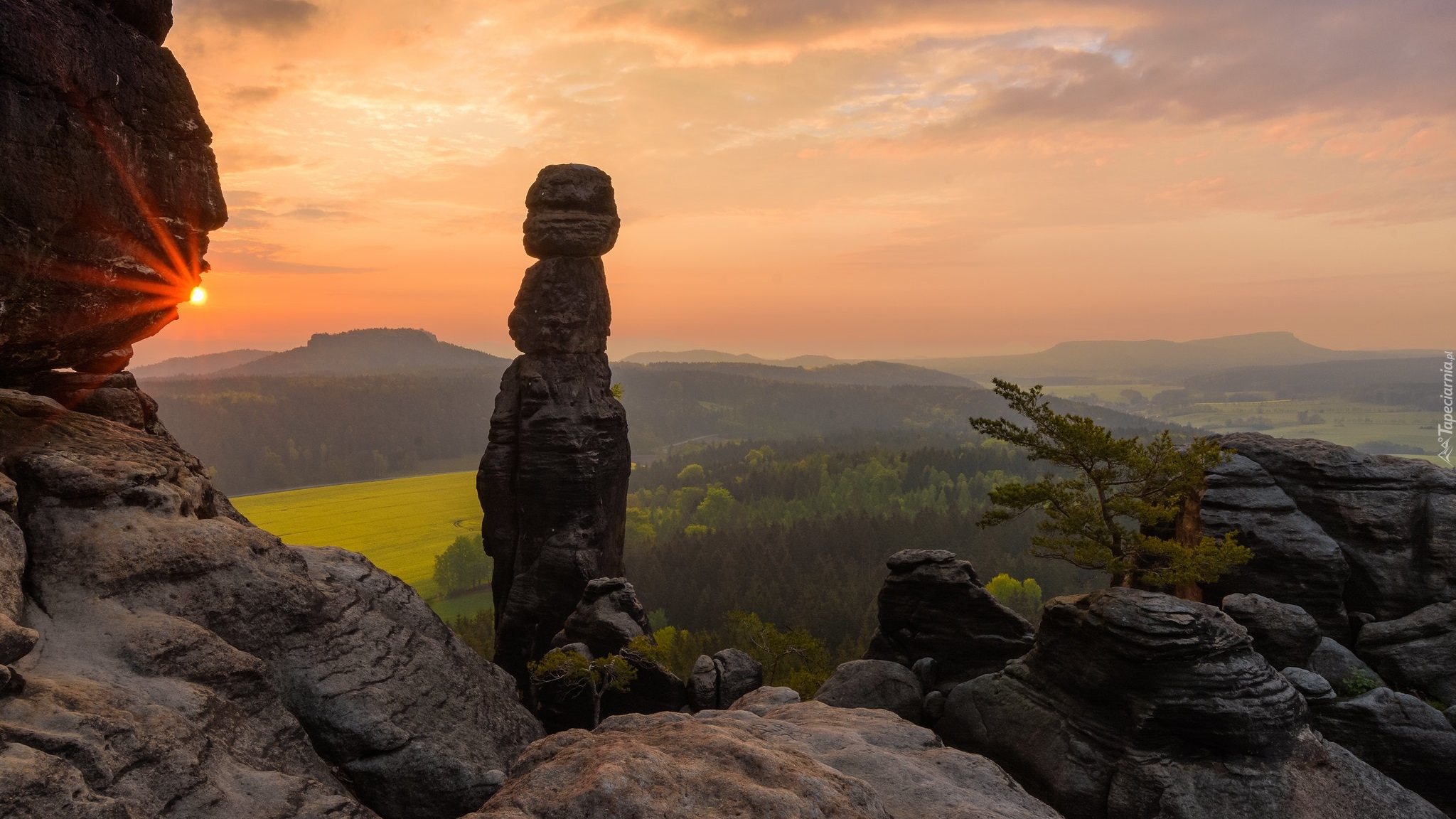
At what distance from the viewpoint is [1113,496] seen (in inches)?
1325

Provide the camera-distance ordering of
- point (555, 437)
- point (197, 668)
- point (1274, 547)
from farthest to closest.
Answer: point (555, 437), point (1274, 547), point (197, 668)

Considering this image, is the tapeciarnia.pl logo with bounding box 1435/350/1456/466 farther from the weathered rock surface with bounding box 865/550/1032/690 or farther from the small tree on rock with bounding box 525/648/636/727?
the small tree on rock with bounding box 525/648/636/727

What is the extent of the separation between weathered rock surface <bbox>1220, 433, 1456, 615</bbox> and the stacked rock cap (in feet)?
137

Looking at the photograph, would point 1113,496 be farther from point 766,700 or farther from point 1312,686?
point 766,700

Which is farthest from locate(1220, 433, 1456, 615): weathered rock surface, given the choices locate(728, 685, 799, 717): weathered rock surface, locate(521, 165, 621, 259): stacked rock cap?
locate(521, 165, 621, 259): stacked rock cap

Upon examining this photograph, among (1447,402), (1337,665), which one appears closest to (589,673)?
(1337,665)

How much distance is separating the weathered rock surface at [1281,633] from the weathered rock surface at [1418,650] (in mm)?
Answer: 3249

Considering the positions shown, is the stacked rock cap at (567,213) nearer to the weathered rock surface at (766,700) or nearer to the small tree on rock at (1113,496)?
the small tree on rock at (1113,496)

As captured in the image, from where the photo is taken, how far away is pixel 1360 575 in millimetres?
34469

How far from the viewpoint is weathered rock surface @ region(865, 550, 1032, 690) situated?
3969 cm

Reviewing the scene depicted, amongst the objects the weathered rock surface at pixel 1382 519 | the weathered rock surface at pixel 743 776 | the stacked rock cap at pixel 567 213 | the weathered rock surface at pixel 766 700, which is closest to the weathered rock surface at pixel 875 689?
the weathered rock surface at pixel 766 700

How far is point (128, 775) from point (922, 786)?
653 inches

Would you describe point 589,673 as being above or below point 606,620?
below

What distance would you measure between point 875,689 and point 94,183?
117 ft
